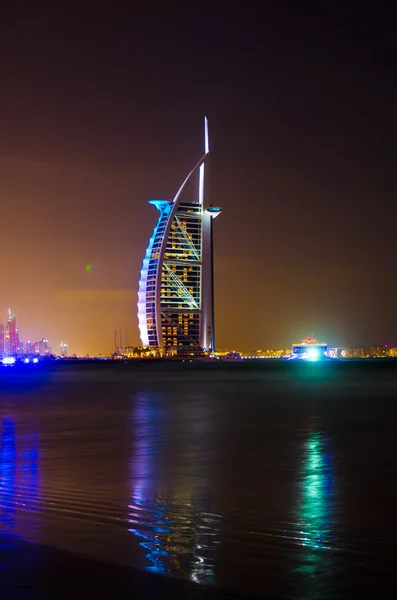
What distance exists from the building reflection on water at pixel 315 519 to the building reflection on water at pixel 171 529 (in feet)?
3.34

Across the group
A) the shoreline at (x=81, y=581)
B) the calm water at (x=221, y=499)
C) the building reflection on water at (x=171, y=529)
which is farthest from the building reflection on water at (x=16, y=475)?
the building reflection on water at (x=171, y=529)

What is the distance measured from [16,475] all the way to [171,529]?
245 inches

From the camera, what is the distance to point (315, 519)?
11.2 metres

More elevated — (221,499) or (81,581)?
(81,581)

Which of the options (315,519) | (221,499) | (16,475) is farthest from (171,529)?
(16,475)

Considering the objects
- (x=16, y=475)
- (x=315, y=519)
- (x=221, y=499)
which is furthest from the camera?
(x=16, y=475)

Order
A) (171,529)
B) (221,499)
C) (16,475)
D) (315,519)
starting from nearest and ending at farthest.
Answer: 1. (171,529)
2. (315,519)
3. (221,499)
4. (16,475)

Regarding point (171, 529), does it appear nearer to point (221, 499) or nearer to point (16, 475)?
point (221, 499)

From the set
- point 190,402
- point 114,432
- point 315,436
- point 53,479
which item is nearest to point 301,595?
point 53,479

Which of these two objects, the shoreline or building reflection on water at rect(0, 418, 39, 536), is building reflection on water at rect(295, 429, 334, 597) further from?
building reflection on water at rect(0, 418, 39, 536)

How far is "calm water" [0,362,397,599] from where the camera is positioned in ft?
27.5

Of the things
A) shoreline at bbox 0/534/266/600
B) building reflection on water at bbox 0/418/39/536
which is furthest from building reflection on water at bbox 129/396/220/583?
building reflection on water at bbox 0/418/39/536

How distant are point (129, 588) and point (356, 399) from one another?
39.2m

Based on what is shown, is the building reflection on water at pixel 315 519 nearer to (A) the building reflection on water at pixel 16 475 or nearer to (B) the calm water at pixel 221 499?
(B) the calm water at pixel 221 499
